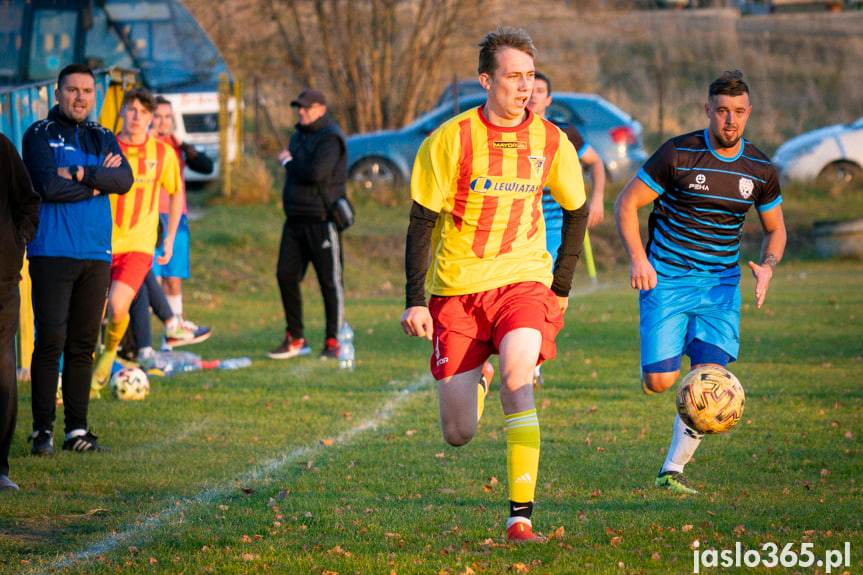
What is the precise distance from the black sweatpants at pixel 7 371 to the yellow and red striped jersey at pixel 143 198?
7.50 ft

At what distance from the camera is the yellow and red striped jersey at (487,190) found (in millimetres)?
5016

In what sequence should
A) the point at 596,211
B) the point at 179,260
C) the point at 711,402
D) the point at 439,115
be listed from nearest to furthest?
1. the point at 711,402
2. the point at 596,211
3. the point at 179,260
4. the point at 439,115

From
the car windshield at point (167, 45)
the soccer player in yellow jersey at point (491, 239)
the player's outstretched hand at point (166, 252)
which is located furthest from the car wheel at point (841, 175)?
the soccer player in yellow jersey at point (491, 239)

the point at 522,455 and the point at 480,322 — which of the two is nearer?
the point at 522,455

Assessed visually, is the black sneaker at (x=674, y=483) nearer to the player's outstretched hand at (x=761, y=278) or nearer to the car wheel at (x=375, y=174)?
the player's outstretched hand at (x=761, y=278)

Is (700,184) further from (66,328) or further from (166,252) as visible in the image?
(166,252)

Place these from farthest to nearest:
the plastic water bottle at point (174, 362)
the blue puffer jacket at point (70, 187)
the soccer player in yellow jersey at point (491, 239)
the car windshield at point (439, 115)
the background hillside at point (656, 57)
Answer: the background hillside at point (656, 57)
the car windshield at point (439, 115)
the plastic water bottle at point (174, 362)
the blue puffer jacket at point (70, 187)
the soccer player in yellow jersey at point (491, 239)

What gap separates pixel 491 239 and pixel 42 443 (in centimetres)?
356

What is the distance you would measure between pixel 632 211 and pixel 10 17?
1655 cm

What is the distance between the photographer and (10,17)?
19.4m

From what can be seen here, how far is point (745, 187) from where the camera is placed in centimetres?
596

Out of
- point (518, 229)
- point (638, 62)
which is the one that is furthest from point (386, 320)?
point (638, 62)

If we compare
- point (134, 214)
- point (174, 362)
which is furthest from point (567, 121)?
point (134, 214)

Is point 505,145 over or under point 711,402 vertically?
over
